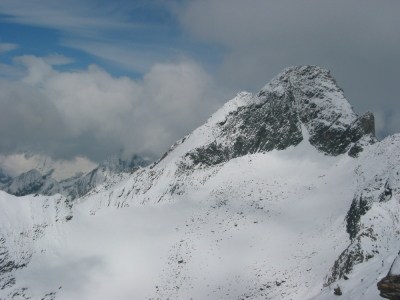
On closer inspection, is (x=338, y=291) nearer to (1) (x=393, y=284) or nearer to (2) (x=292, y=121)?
(1) (x=393, y=284)

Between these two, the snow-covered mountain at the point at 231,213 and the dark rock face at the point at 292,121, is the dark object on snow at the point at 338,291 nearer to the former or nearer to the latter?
the snow-covered mountain at the point at 231,213

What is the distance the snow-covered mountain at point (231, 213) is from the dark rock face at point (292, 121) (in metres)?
0.29

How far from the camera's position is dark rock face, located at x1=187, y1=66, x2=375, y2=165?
119 meters

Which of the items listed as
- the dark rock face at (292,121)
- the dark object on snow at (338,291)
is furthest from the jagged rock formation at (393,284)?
the dark rock face at (292,121)

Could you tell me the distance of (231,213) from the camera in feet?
346

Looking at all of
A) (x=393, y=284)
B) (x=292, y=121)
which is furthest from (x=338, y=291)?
(x=292, y=121)

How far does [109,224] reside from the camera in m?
118

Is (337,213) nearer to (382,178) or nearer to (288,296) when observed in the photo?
(382,178)

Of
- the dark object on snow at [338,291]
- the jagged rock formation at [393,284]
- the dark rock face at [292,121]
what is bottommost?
the dark object on snow at [338,291]

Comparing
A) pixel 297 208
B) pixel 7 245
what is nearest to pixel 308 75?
pixel 297 208

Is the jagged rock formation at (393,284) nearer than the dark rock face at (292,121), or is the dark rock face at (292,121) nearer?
the jagged rock formation at (393,284)

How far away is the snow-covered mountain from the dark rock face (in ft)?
0.95

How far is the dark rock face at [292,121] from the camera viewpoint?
11912 centimetres

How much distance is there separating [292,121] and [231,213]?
34697 millimetres
